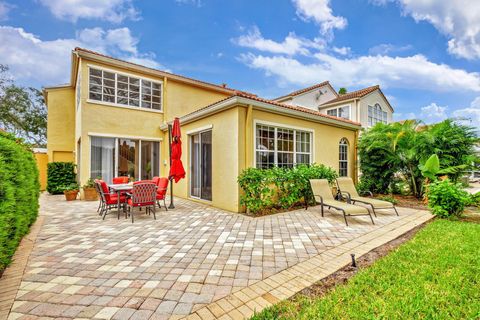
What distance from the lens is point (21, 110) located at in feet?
76.5

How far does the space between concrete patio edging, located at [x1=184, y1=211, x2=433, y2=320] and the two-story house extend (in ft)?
57.5

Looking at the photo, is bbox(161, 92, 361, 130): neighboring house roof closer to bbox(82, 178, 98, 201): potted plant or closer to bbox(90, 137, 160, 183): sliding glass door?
bbox(90, 137, 160, 183): sliding glass door

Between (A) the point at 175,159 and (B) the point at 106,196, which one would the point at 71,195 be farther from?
(A) the point at 175,159

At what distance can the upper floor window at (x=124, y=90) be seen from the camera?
10.8 meters

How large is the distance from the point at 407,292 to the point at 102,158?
1214 centimetres

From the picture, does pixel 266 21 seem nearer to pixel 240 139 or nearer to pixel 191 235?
pixel 240 139

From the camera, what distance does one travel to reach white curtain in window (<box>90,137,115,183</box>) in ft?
35.3

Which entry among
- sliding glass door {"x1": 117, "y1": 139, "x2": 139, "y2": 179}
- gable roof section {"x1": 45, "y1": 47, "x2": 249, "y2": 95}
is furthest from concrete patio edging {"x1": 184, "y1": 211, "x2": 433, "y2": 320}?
gable roof section {"x1": 45, "y1": 47, "x2": 249, "y2": 95}

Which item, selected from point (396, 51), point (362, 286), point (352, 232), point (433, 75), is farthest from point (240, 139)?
point (433, 75)

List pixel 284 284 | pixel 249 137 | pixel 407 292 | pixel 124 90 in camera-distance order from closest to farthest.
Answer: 1. pixel 407 292
2. pixel 284 284
3. pixel 249 137
4. pixel 124 90

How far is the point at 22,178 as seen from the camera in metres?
4.48

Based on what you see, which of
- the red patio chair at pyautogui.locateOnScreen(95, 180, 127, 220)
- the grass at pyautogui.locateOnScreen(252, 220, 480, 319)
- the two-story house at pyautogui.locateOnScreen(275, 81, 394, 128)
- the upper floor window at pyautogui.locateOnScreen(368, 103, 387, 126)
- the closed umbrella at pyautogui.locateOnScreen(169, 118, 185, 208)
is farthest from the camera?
the upper floor window at pyautogui.locateOnScreen(368, 103, 387, 126)

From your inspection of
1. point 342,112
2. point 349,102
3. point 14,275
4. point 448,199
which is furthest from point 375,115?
point 14,275

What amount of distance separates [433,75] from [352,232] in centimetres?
2257
